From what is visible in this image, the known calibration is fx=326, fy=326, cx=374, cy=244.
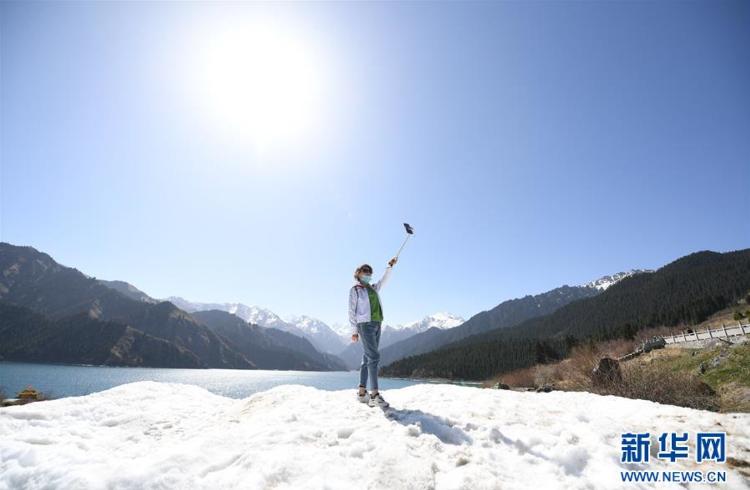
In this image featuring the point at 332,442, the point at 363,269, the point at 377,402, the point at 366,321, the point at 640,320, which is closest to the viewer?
the point at 332,442

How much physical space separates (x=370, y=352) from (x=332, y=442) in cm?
314

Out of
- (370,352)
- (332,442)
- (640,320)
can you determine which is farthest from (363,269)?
(640,320)

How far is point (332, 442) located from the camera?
5.55 meters

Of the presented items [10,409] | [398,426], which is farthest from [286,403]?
[10,409]

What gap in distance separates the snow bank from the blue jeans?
821 millimetres

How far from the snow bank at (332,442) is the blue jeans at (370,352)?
0.82 m

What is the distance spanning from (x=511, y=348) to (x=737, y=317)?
109m

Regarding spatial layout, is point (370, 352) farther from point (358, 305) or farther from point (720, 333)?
point (720, 333)

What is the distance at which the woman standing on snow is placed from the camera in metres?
8.58

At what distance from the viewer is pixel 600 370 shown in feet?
47.5

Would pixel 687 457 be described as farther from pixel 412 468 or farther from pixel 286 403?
pixel 286 403

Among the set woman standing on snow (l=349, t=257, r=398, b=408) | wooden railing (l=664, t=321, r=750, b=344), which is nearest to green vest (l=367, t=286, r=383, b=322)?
woman standing on snow (l=349, t=257, r=398, b=408)

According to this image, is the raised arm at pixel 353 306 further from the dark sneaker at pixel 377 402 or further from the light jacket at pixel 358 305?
the dark sneaker at pixel 377 402

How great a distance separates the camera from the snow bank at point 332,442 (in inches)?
171
